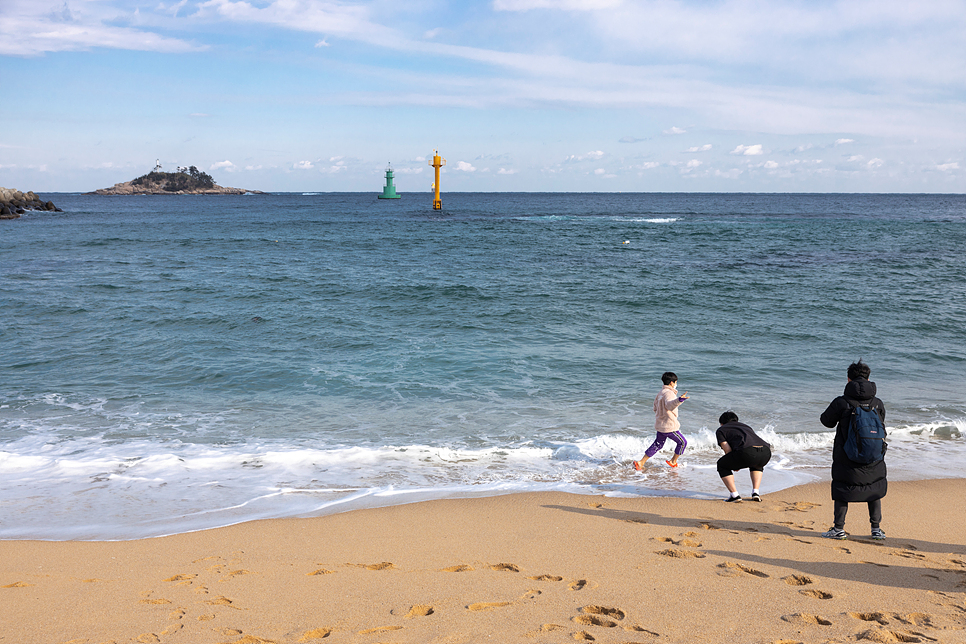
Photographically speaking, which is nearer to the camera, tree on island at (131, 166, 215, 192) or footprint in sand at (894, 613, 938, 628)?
footprint in sand at (894, 613, 938, 628)

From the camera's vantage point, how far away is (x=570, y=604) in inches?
164

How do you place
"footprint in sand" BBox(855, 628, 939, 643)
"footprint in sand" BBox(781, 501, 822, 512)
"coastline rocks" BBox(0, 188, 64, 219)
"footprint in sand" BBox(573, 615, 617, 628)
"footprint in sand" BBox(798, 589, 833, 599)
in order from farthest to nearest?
1. "coastline rocks" BBox(0, 188, 64, 219)
2. "footprint in sand" BBox(781, 501, 822, 512)
3. "footprint in sand" BBox(798, 589, 833, 599)
4. "footprint in sand" BBox(573, 615, 617, 628)
5. "footprint in sand" BBox(855, 628, 939, 643)

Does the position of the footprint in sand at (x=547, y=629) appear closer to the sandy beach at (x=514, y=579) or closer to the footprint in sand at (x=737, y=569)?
the sandy beach at (x=514, y=579)

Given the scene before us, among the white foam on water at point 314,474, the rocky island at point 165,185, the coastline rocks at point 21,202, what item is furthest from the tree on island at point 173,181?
the white foam on water at point 314,474

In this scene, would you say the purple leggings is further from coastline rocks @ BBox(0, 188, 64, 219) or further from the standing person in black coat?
coastline rocks @ BBox(0, 188, 64, 219)

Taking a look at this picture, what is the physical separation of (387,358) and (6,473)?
6866 millimetres

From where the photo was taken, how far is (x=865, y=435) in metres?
5.16

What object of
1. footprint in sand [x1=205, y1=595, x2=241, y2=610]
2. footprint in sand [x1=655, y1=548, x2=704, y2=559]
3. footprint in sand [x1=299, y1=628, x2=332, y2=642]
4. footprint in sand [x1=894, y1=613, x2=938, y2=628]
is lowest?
footprint in sand [x1=205, y1=595, x2=241, y2=610]

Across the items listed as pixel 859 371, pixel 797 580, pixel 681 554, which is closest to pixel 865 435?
pixel 859 371

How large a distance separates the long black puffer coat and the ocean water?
1.67m

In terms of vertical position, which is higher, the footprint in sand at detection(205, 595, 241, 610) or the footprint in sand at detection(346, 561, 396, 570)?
the footprint in sand at detection(205, 595, 241, 610)

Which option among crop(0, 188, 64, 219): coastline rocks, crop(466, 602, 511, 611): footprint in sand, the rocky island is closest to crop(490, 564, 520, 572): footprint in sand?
crop(466, 602, 511, 611): footprint in sand

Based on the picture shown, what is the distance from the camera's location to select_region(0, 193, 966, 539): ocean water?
7.16 metres

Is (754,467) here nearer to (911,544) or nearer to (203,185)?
(911,544)
